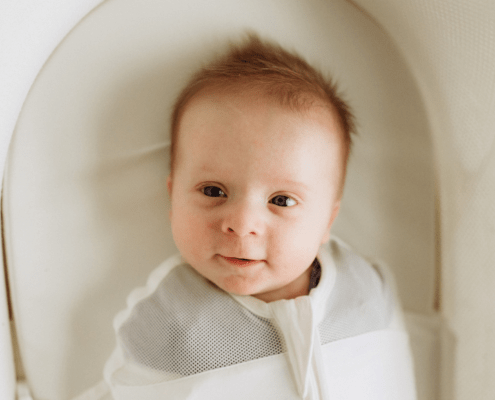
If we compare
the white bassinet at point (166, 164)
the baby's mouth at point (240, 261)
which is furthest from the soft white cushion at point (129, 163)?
the baby's mouth at point (240, 261)

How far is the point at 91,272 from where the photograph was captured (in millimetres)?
956

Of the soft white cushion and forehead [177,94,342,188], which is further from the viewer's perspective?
the soft white cushion

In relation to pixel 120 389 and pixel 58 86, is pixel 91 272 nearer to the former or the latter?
pixel 120 389

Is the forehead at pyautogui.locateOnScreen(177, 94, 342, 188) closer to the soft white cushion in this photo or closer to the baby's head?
the baby's head

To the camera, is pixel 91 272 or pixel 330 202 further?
pixel 91 272

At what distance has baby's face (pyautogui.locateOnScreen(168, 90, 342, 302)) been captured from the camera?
0.77 m

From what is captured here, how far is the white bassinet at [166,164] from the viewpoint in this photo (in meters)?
0.85

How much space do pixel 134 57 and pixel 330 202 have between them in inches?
17.8

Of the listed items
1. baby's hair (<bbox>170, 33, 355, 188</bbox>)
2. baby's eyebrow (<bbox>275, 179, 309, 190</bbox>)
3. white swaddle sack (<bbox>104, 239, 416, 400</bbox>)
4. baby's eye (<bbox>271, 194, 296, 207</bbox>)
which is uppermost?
baby's hair (<bbox>170, 33, 355, 188</bbox>)

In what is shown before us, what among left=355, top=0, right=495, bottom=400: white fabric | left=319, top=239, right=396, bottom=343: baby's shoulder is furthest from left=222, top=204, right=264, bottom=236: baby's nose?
left=355, top=0, right=495, bottom=400: white fabric

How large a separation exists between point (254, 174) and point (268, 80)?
0.55 feet

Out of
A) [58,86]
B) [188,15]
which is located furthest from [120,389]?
[188,15]

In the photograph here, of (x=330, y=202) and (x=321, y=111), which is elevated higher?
(x=321, y=111)

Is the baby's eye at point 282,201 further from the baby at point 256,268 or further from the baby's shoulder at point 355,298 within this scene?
the baby's shoulder at point 355,298
